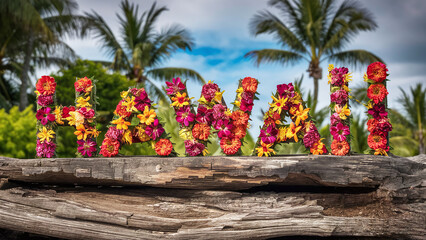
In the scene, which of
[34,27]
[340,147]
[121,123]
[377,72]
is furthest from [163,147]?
[34,27]

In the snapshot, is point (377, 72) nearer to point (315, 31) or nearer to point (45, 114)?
point (45, 114)

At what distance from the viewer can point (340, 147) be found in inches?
144

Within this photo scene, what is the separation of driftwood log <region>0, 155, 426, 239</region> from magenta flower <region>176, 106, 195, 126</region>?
0.48 m

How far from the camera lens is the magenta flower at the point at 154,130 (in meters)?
3.82

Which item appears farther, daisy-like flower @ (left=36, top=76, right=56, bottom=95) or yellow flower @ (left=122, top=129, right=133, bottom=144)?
daisy-like flower @ (left=36, top=76, right=56, bottom=95)

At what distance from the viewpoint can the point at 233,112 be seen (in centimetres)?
369

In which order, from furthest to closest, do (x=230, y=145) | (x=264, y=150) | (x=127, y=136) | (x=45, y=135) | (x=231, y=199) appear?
(x=45, y=135) < (x=127, y=136) < (x=230, y=145) < (x=264, y=150) < (x=231, y=199)

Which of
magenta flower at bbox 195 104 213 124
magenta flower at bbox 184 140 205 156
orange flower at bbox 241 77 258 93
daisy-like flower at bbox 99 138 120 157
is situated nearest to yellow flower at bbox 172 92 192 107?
magenta flower at bbox 195 104 213 124

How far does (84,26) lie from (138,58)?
2724mm

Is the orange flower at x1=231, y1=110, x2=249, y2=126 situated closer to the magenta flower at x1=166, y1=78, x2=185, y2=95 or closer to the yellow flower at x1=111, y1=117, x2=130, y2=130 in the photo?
the magenta flower at x1=166, y1=78, x2=185, y2=95

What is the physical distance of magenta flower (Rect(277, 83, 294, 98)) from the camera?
371 cm

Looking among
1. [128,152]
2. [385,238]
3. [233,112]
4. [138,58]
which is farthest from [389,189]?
[138,58]

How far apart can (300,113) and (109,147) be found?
1.94m

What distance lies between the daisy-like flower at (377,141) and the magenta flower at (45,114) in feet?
11.0
